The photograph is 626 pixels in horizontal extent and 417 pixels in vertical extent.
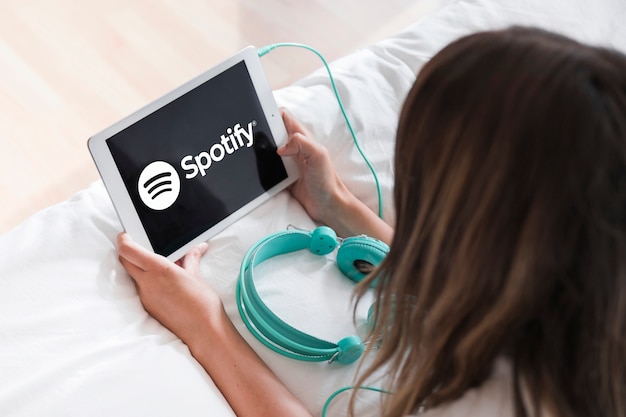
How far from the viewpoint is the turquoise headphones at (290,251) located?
2.83 feet

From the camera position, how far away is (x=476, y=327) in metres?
0.60

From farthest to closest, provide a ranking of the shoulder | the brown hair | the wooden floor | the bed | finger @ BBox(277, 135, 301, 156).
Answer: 1. the wooden floor
2. finger @ BBox(277, 135, 301, 156)
3. the bed
4. the shoulder
5. the brown hair

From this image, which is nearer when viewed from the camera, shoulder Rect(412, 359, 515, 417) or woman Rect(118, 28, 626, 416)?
woman Rect(118, 28, 626, 416)

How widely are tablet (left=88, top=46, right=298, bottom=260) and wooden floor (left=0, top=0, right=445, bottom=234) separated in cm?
49

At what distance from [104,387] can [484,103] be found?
534mm

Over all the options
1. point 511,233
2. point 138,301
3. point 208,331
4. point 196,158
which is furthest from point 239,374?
point 511,233

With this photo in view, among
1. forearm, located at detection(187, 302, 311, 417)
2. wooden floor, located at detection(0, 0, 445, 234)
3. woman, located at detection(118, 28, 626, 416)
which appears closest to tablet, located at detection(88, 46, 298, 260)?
forearm, located at detection(187, 302, 311, 417)

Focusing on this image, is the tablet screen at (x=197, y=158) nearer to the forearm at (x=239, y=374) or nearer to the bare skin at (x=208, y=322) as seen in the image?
the bare skin at (x=208, y=322)

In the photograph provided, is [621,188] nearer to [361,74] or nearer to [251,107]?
[251,107]

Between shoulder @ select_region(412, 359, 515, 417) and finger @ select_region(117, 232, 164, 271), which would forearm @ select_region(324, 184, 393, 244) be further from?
shoulder @ select_region(412, 359, 515, 417)

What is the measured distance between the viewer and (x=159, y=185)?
93 cm

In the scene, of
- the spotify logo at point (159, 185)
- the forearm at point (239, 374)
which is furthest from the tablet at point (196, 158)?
the forearm at point (239, 374)

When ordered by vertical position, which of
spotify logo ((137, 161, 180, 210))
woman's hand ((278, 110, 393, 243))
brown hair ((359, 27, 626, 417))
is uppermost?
brown hair ((359, 27, 626, 417))

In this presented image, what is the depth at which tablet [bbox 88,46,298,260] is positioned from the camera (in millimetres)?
906
